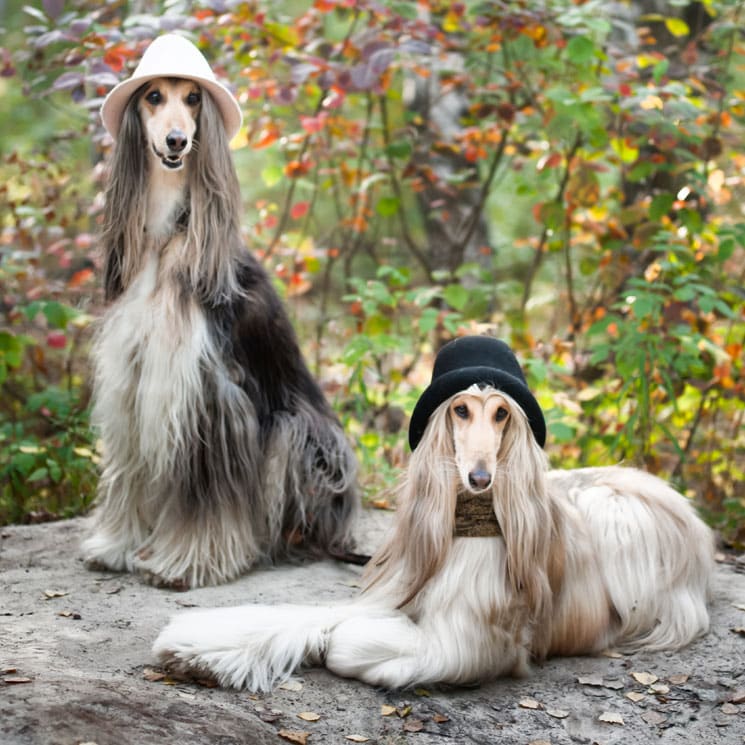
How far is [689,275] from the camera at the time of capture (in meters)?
5.29

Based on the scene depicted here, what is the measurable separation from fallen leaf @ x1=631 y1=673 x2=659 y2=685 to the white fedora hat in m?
2.43

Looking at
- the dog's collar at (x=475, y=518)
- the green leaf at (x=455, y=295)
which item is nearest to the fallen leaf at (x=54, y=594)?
the dog's collar at (x=475, y=518)

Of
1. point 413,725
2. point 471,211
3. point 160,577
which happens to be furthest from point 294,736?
point 471,211

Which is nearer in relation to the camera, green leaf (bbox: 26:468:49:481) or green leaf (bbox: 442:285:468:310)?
green leaf (bbox: 26:468:49:481)

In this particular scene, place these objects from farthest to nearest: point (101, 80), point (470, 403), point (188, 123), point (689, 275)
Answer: point (689, 275)
point (101, 80)
point (188, 123)
point (470, 403)

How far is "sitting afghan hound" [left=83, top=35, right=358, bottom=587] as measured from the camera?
3891 millimetres

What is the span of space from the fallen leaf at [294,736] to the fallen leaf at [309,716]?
0.09 metres

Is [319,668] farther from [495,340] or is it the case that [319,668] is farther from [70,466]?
[70,466]

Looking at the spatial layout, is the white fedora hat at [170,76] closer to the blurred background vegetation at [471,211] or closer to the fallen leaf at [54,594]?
the blurred background vegetation at [471,211]

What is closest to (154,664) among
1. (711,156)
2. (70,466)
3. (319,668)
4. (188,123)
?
(319,668)

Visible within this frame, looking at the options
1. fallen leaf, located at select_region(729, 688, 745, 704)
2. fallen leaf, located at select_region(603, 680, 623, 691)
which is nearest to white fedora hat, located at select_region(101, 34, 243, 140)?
fallen leaf, located at select_region(603, 680, 623, 691)

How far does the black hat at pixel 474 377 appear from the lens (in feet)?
10.5

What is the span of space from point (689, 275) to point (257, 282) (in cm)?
235

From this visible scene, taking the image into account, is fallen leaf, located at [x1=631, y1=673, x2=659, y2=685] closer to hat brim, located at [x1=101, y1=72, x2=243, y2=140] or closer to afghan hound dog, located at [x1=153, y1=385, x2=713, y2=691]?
afghan hound dog, located at [x1=153, y1=385, x2=713, y2=691]
